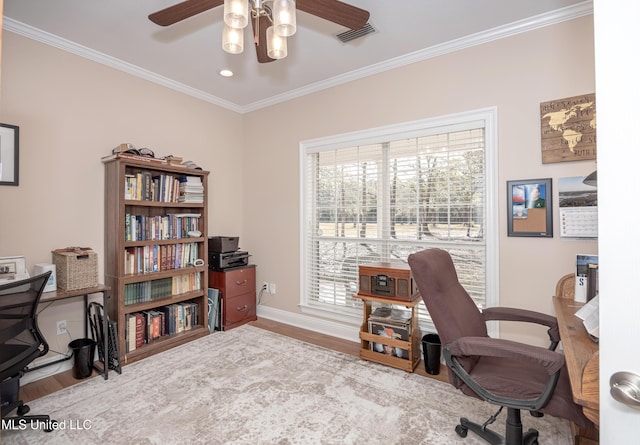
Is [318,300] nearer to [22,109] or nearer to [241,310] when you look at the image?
[241,310]

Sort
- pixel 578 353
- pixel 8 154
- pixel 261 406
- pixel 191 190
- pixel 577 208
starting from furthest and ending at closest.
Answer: pixel 191 190, pixel 8 154, pixel 577 208, pixel 261 406, pixel 578 353

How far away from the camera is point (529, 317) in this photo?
1.86 meters

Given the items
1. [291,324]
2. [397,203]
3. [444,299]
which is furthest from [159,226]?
[444,299]

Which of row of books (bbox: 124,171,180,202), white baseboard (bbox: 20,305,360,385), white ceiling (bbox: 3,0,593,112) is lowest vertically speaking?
white baseboard (bbox: 20,305,360,385)

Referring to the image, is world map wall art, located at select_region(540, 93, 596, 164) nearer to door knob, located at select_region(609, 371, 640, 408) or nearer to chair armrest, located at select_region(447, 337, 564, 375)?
chair armrest, located at select_region(447, 337, 564, 375)

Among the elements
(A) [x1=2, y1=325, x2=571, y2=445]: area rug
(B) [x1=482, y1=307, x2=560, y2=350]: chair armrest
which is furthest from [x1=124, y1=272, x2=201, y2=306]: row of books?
(B) [x1=482, y1=307, x2=560, y2=350]: chair armrest

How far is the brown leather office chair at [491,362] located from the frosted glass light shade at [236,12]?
60.1 inches

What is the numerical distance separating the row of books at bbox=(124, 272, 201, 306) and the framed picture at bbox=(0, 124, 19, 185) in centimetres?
121

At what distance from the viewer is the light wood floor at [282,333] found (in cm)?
236

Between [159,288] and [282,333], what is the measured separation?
1389mm

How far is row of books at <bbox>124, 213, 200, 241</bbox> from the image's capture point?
2.95 meters

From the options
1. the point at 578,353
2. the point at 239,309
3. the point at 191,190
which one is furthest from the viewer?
the point at 239,309

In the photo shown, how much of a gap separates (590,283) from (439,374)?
4.27ft

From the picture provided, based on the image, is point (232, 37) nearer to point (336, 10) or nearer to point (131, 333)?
point (336, 10)
